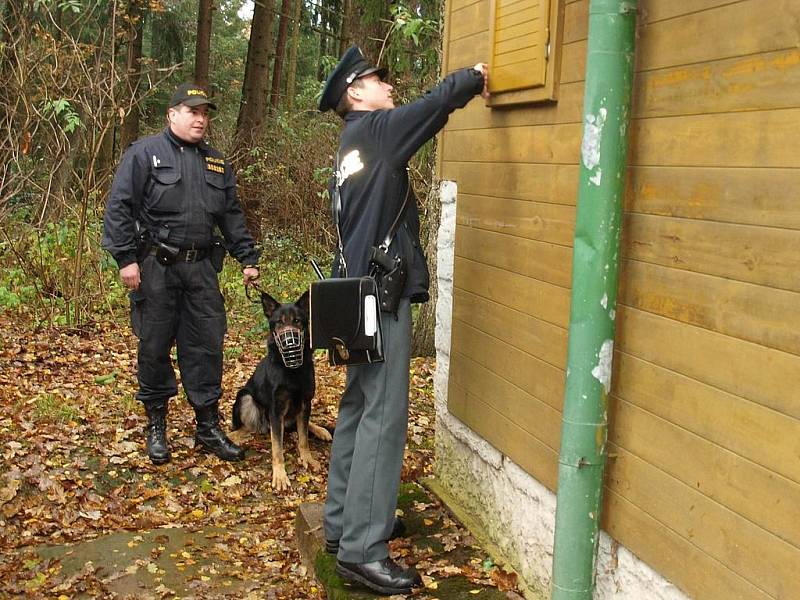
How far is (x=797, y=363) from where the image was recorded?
2070 mm

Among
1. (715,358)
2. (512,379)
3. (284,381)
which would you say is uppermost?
(715,358)

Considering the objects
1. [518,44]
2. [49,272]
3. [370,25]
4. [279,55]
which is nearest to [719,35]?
[518,44]

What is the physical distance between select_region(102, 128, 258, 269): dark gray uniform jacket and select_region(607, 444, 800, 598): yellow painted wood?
3.56 meters

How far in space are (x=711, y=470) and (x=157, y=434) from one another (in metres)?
4.34

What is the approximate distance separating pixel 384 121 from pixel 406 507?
221 cm

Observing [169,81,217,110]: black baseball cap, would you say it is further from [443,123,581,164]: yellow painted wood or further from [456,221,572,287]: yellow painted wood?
[456,221,572,287]: yellow painted wood

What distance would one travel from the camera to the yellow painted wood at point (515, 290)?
3.26 m

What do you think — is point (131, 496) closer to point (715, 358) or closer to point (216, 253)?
point (216, 253)

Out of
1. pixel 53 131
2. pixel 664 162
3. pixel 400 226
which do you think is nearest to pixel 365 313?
pixel 400 226

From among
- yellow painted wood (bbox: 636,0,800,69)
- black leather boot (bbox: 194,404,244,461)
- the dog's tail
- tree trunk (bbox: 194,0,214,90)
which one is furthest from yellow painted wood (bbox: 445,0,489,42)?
tree trunk (bbox: 194,0,214,90)

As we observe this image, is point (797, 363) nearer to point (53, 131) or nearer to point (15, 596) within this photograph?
point (15, 596)

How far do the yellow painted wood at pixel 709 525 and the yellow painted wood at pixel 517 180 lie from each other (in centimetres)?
101

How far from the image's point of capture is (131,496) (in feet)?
17.4

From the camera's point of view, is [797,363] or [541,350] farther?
[541,350]
